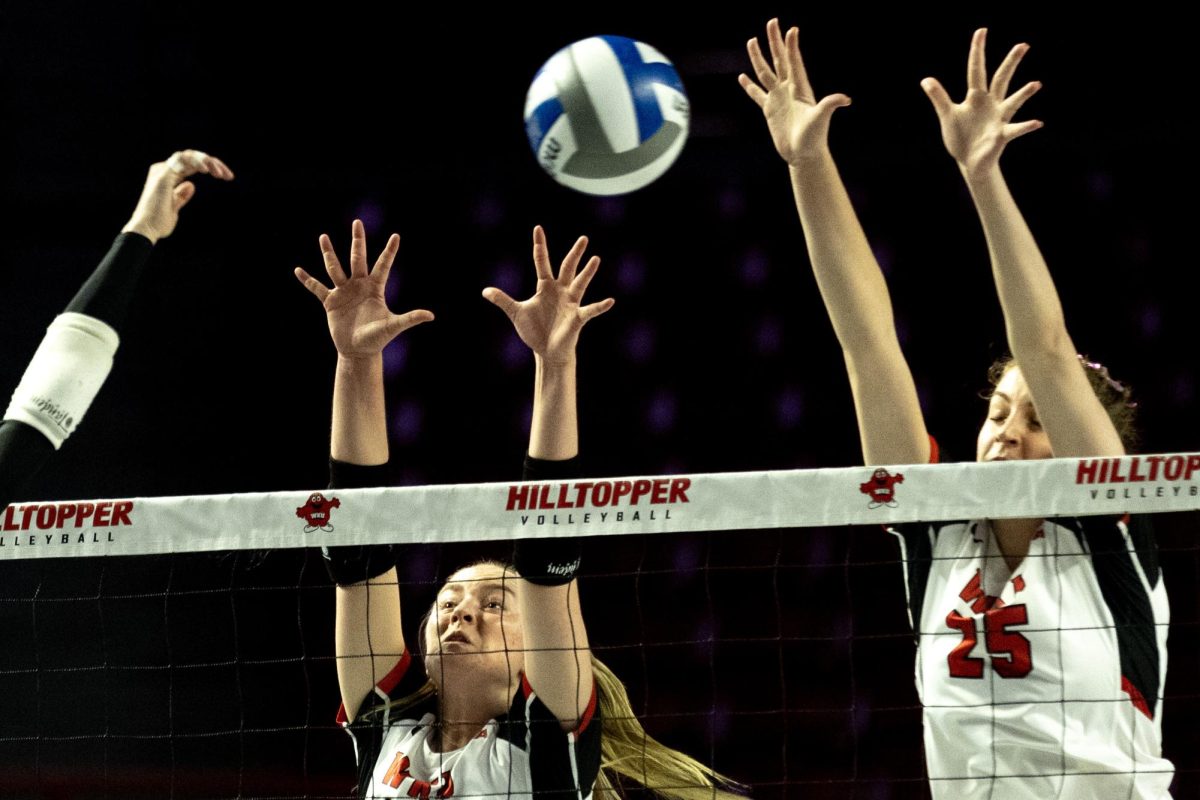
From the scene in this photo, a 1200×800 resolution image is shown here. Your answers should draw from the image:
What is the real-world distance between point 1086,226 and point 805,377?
6.41 ft

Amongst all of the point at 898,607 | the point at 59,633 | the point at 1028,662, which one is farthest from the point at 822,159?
the point at 59,633

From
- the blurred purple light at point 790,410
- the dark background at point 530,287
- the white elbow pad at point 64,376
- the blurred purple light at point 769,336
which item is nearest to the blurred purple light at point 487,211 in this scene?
the dark background at point 530,287

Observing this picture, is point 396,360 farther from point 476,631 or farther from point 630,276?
point 476,631

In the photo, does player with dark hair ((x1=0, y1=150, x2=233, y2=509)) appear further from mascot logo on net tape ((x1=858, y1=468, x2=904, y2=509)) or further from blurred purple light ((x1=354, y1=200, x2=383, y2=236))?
blurred purple light ((x1=354, y1=200, x2=383, y2=236))

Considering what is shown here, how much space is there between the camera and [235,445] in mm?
8281

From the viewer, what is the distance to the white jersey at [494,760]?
3230mm

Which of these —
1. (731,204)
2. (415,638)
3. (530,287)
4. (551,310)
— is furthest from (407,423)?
(551,310)

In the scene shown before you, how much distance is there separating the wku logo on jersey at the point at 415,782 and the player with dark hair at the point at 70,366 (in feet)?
3.92

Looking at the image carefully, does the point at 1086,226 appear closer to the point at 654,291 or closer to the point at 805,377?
the point at 805,377

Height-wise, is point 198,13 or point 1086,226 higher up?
point 198,13

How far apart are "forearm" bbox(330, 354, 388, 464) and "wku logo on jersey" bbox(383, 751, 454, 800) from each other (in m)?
0.78

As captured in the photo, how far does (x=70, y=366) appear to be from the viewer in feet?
8.75

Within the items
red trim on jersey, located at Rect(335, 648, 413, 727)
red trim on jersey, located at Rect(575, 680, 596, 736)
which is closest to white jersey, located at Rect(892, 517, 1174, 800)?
red trim on jersey, located at Rect(575, 680, 596, 736)

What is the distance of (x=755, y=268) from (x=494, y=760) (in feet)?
18.3
